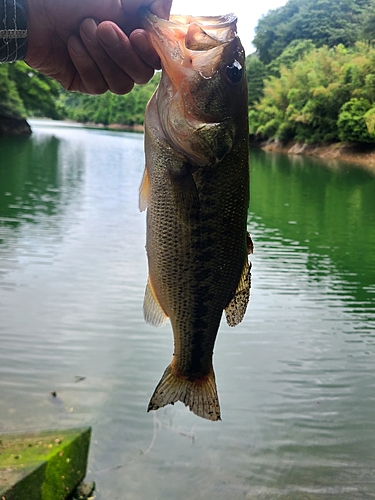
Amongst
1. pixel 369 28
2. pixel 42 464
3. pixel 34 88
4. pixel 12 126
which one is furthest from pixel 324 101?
pixel 42 464

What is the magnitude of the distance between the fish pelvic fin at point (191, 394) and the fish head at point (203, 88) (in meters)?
1.04

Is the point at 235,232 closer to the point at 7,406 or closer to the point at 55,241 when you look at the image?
the point at 7,406

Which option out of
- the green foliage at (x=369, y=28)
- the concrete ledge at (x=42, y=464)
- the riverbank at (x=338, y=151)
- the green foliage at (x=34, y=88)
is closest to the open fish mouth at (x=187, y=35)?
the concrete ledge at (x=42, y=464)

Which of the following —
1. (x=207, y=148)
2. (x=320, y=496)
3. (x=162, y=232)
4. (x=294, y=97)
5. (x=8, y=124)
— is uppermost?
(x=294, y=97)

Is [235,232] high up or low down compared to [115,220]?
up

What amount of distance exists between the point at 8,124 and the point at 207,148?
4856 cm

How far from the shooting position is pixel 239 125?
2078mm

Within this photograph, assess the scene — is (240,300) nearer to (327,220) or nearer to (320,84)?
(327,220)

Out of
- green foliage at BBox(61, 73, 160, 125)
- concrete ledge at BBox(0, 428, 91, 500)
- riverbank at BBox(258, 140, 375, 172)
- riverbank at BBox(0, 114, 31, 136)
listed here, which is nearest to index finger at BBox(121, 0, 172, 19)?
concrete ledge at BBox(0, 428, 91, 500)

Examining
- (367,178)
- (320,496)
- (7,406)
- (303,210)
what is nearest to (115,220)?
(303,210)

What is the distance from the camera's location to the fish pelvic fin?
2.42 m

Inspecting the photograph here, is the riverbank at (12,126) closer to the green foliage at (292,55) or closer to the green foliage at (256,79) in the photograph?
the green foliage at (256,79)

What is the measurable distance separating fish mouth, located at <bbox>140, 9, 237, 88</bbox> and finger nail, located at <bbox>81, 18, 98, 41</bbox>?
209 millimetres

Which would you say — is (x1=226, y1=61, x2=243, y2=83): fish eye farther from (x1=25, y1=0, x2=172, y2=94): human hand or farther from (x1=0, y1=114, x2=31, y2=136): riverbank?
(x1=0, y1=114, x2=31, y2=136): riverbank
